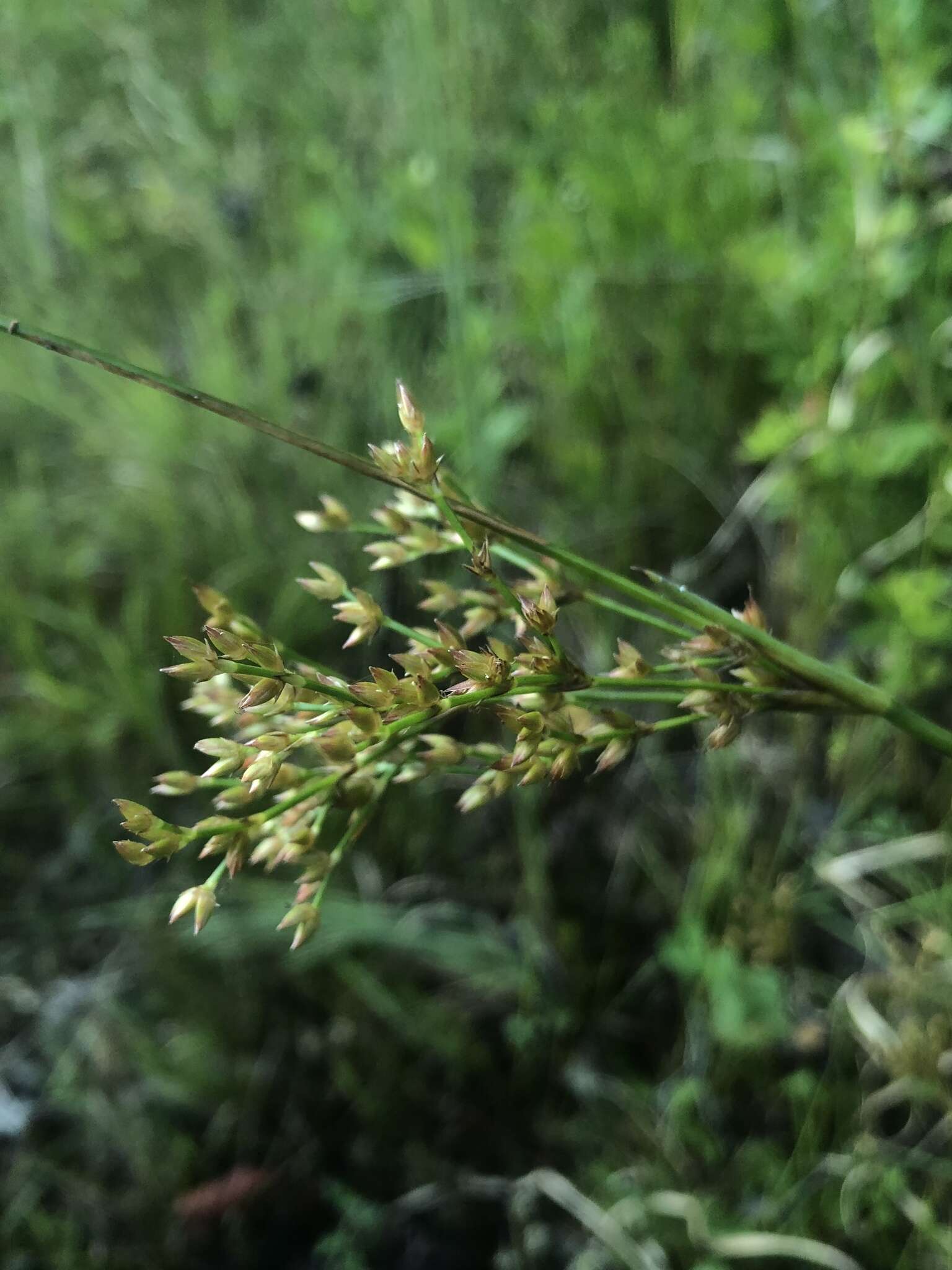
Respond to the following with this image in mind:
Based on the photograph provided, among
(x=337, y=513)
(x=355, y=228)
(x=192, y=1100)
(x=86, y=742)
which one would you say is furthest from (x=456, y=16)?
(x=192, y=1100)

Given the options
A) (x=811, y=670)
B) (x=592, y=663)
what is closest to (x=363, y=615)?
(x=811, y=670)

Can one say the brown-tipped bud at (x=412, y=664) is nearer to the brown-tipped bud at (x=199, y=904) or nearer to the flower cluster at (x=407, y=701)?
the flower cluster at (x=407, y=701)

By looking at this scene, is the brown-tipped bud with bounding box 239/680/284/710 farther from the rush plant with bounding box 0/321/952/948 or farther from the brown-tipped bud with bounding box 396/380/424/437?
the brown-tipped bud with bounding box 396/380/424/437

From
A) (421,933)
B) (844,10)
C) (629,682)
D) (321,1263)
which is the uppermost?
(844,10)

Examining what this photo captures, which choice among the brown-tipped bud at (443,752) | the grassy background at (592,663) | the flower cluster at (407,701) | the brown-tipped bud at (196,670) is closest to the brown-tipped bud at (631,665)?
the flower cluster at (407,701)

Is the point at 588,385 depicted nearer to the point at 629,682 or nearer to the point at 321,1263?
the point at 629,682

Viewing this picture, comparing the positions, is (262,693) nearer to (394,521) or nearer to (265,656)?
(265,656)
